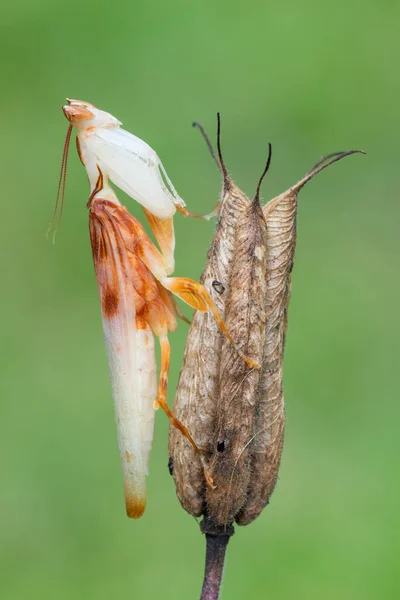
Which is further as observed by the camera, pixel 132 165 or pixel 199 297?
pixel 132 165

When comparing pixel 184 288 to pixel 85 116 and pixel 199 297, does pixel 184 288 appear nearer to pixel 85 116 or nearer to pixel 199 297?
pixel 199 297

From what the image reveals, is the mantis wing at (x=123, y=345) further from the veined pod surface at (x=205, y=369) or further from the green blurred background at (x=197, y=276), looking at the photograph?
the green blurred background at (x=197, y=276)

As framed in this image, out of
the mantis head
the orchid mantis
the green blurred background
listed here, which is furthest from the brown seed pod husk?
the green blurred background

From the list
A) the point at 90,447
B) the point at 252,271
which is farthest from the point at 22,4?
the point at 252,271

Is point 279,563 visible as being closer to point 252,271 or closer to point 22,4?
point 252,271

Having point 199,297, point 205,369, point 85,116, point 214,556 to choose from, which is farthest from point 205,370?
point 85,116
